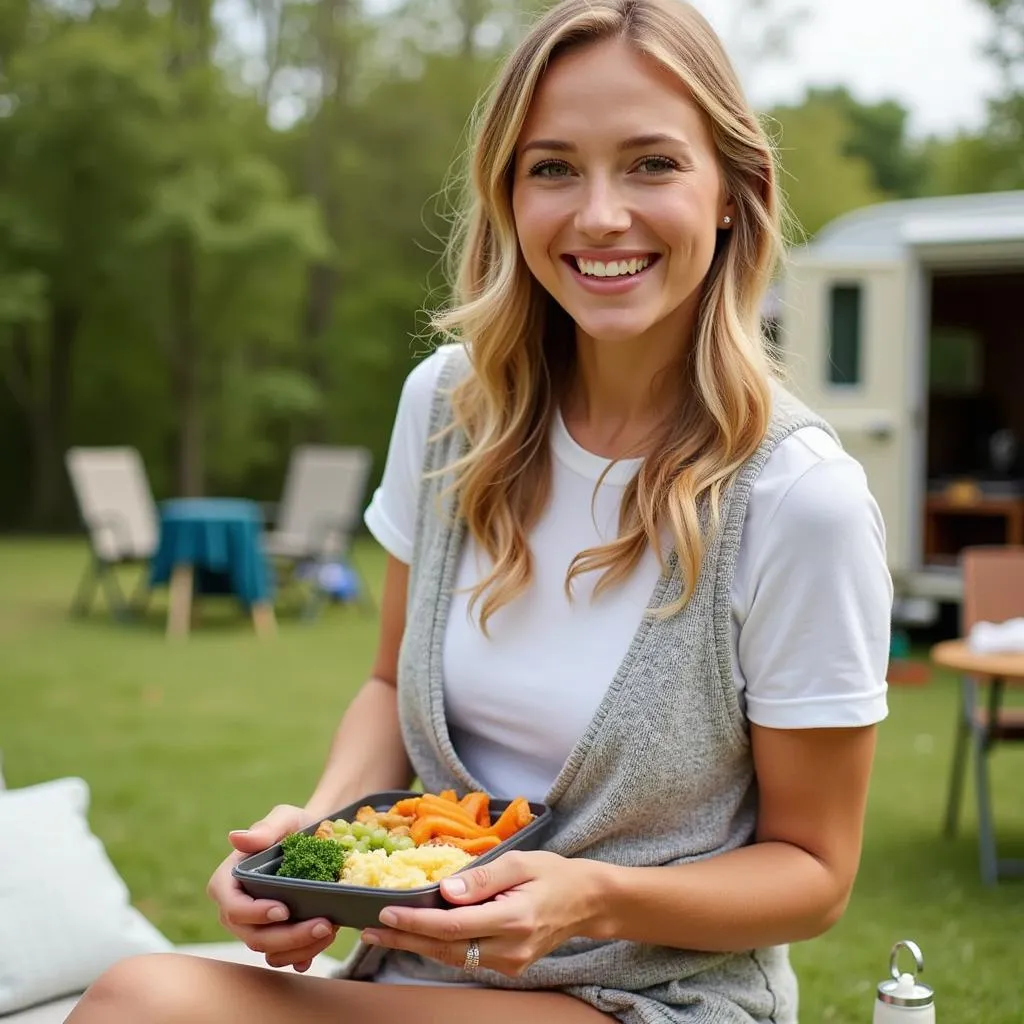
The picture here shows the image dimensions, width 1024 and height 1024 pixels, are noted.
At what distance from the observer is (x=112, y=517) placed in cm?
991

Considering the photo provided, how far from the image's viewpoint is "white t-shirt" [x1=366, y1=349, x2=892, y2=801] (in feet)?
5.03

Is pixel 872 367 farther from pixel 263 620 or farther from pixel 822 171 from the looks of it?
pixel 822 171

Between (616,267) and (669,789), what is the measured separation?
0.60 m

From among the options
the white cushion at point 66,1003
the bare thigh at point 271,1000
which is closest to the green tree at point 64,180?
the white cushion at point 66,1003

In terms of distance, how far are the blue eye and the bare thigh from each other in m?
0.95

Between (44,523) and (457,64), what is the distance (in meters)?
8.38

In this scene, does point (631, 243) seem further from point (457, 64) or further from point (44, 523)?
point (457, 64)

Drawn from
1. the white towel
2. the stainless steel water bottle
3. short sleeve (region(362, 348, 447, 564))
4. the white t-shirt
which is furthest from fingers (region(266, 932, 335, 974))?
the white towel

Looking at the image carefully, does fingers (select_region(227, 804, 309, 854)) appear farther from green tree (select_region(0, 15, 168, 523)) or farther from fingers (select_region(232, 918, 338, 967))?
green tree (select_region(0, 15, 168, 523))

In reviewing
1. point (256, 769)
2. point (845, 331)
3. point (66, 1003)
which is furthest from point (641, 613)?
point (845, 331)

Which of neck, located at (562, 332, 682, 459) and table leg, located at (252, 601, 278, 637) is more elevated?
neck, located at (562, 332, 682, 459)

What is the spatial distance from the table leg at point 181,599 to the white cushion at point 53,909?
651cm

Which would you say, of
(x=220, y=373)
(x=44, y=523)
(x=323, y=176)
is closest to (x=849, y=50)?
(x=323, y=176)

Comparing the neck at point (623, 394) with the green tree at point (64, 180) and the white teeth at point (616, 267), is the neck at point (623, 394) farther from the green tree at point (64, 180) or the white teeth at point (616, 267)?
the green tree at point (64, 180)
